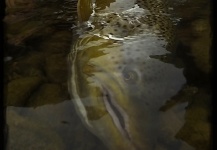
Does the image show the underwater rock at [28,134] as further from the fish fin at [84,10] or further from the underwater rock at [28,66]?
the fish fin at [84,10]

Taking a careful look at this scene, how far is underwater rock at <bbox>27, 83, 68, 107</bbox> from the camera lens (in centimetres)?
76

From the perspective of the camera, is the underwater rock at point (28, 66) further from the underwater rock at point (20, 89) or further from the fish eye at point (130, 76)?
the fish eye at point (130, 76)

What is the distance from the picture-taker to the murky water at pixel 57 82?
74cm

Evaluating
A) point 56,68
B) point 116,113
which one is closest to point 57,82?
point 56,68

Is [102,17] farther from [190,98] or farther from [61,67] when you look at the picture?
[190,98]

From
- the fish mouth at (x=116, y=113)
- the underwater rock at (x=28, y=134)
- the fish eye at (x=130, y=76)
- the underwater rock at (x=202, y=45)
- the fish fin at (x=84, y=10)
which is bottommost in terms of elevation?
the underwater rock at (x=28, y=134)

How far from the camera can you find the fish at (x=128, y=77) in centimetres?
74

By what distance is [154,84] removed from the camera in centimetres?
76

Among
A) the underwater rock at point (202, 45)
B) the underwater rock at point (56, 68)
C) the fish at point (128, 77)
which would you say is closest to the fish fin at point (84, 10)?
Answer: the fish at point (128, 77)

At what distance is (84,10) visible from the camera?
840mm

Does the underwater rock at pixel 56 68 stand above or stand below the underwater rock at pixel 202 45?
below

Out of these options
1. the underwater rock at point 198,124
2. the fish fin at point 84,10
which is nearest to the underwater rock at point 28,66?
the fish fin at point 84,10

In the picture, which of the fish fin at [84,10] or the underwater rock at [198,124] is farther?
the fish fin at [84,10]

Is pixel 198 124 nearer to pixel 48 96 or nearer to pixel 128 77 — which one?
pixel 128 77
